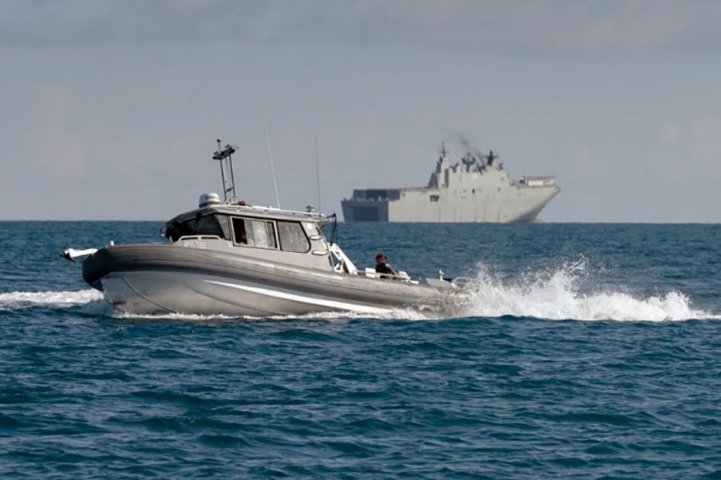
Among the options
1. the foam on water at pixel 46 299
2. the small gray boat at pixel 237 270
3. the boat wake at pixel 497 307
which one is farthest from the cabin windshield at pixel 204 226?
the foam on water at pixel 46 299

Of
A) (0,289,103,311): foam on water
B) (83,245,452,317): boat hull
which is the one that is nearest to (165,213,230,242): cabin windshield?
(83,245,452,317): boat hull

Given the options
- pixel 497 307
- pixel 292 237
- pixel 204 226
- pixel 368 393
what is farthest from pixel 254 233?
pixel 368 393

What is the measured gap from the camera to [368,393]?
18.7 m

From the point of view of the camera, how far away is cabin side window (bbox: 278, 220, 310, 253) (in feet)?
91.3

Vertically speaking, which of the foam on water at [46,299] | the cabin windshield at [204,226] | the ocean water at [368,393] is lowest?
the ocean water at [368,393]

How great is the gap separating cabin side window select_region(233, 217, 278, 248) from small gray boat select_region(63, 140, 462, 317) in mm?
22

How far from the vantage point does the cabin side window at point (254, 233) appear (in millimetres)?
27266

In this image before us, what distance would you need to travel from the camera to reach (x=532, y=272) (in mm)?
53812

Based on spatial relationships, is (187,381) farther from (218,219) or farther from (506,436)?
(218,219)

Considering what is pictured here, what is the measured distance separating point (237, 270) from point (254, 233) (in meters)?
1.34

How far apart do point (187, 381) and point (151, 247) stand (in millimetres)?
6979

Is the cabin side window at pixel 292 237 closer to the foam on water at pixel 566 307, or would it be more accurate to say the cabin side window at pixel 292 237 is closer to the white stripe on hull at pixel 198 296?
the white stripe on hull at pixel 198 296

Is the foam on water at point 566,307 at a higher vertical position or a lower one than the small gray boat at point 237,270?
lower

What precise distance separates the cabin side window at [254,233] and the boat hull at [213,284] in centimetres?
80
